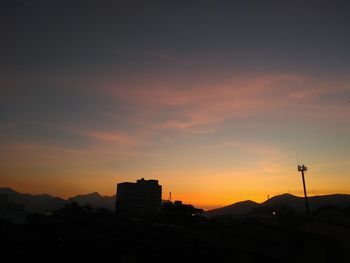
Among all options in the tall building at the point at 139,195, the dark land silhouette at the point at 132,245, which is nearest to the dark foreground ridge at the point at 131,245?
the dark land silhouette at the point at 132,245

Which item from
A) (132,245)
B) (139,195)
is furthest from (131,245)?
(139,195)

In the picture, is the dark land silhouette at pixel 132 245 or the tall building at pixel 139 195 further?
the tall building at pixel 139 195

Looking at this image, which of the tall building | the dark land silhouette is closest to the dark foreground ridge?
the dark land silhouette

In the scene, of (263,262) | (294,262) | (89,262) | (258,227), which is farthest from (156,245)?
(258,227)

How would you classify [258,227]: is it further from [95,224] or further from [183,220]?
[95,224]

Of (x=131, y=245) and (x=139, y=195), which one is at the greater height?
(x=139, y=195)

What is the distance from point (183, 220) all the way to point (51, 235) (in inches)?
836

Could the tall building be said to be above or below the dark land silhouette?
above

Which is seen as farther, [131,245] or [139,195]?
[139,195]

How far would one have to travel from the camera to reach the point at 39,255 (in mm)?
15461

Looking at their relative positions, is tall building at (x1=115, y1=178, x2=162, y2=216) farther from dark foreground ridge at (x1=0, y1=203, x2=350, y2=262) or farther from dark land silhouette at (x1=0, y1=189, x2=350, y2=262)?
dark foreground ridge at (x1=0, y1=203, x2=350, y2=262)

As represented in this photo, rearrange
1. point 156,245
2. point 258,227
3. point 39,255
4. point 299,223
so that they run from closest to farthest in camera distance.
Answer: point 39,255
point 156,245
point 258,227
point 299,223

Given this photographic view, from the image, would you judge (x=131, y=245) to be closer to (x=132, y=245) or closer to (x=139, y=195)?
(x=132, y=245)

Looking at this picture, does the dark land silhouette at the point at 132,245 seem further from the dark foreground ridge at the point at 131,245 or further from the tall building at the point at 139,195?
the tall building at the point at 139,195
